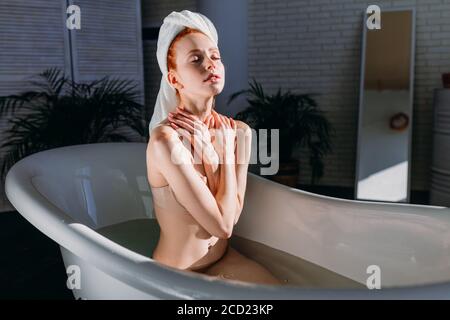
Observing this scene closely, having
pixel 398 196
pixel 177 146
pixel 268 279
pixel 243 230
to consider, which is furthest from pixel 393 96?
pixel 177 146

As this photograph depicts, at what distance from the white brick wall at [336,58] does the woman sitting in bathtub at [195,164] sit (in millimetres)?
3139

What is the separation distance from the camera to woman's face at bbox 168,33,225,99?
3.91 feet

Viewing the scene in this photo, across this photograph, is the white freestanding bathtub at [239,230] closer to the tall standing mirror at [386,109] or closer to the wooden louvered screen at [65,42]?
the wooden louvered screen at [65,42]

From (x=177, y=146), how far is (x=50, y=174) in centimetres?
79

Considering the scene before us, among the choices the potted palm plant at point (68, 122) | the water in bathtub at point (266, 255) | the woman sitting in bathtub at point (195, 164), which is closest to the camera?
the woman sitting in bathtub at point (195, 164)

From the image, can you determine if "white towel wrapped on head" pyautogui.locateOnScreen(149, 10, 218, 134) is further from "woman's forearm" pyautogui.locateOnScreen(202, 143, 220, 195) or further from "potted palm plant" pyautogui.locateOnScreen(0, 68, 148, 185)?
"potted palm plant" pyautogui.locateOnScreen(0, 68, 148, 185)

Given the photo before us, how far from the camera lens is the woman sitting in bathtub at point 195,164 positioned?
115 cm

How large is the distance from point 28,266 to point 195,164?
1.80m

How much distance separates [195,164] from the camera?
1227 mm

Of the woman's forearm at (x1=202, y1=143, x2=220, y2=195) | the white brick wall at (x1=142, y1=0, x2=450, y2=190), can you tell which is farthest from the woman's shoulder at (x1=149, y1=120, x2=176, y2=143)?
the white brick wall at (x1=142, y1=0, x2=450, y2=190)

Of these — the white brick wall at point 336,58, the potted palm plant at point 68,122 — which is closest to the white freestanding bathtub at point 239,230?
the potted palm plant at point 68,122

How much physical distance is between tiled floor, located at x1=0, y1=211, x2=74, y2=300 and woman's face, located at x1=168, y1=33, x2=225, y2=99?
1.44 metres

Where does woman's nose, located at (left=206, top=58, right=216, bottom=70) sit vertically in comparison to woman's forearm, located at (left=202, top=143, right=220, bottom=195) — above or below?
above
